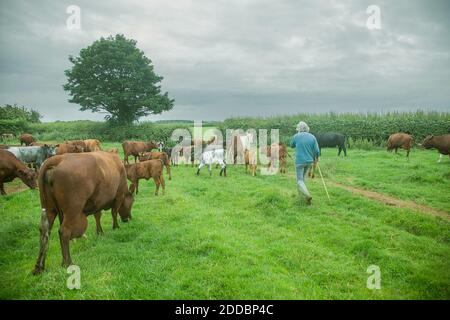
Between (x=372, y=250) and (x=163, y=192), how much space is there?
7.60 meters

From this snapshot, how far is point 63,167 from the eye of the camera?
5793 millimetres

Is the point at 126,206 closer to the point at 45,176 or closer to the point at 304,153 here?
the point at 45,176

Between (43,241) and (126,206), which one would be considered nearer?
(43,241)

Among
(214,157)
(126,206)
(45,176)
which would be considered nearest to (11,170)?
(126,206)

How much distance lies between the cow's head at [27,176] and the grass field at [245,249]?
1.54 feet

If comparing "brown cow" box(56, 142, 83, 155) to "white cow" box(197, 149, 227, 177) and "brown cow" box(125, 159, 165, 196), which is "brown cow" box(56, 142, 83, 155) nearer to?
"white cow" box(197, 149, 227, 177)

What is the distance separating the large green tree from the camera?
4112 centimetres

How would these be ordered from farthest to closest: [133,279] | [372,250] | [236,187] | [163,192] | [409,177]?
[409,177] < [236,187] < [163,192] < [372,250] < [133,279]

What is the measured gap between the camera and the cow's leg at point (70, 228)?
18.5 feet

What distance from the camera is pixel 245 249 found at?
6863 millimetres

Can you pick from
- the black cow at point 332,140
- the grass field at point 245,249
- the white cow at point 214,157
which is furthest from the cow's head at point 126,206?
the black cow at point 332,140

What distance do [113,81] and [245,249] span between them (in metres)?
38.8
